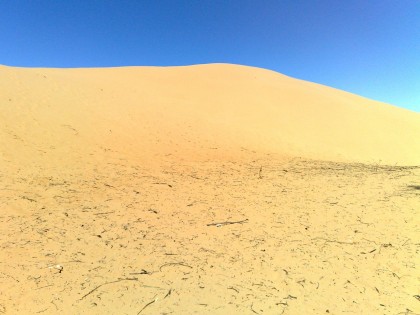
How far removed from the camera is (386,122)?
1975 centimetres

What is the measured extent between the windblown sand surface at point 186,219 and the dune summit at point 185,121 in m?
0.11

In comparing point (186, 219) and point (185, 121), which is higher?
point (185, 121)

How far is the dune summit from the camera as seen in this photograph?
1016cm

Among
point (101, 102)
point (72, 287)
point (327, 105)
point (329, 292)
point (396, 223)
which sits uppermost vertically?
point (327, 105)

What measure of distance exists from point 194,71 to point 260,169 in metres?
19.4

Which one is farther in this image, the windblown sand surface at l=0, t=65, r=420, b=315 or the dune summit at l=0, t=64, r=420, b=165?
the dune summit at l=0, t=64, r=420, b=165

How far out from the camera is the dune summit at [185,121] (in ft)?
33.3

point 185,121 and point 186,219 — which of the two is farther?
point 185,121

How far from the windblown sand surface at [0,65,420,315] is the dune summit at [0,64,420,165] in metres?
0.11

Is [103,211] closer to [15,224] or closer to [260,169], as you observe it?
[15,224]

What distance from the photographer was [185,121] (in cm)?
1379

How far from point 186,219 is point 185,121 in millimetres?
8909

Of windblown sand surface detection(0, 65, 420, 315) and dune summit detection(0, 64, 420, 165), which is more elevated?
dune summit detection(0, 64, 420, 165)

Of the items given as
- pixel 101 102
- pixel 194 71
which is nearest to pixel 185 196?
pixel 101 102
